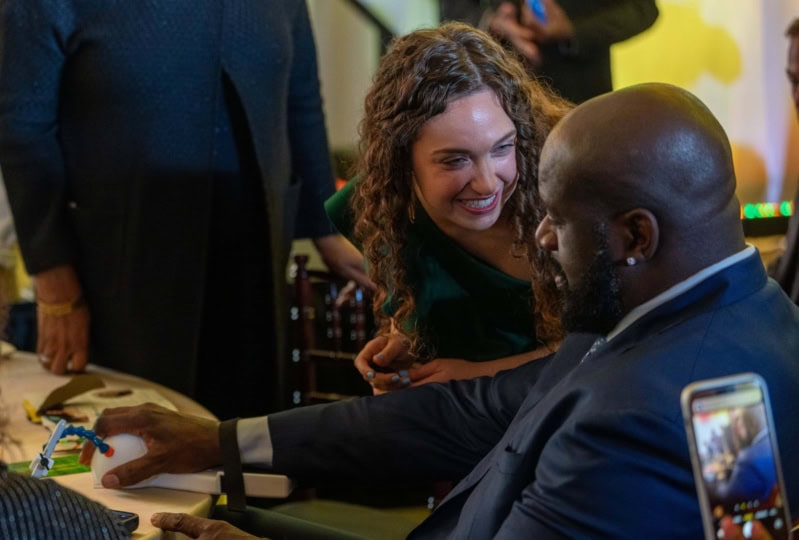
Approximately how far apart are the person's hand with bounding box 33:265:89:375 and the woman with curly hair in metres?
0.71

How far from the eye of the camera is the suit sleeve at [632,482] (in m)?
1.17

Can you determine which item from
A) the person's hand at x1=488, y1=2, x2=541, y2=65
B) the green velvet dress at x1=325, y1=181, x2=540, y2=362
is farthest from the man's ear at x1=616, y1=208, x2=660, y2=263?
the person's hand at x1=488, y1=2, x2=541, y2=65

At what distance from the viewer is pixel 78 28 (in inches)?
93.9

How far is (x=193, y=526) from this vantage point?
1.50 metres

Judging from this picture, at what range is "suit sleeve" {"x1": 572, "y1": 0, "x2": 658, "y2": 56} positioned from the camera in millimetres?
2920

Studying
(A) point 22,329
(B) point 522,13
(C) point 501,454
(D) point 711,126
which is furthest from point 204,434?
(A) point 22,329

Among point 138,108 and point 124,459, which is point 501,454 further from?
point 138,108

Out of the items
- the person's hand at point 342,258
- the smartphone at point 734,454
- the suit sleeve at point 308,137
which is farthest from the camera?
the suit sleeve at point 308,137

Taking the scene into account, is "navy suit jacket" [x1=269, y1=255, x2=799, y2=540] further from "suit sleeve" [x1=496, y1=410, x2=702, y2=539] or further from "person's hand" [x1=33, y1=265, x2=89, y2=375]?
"person's hand" [x1=33, y1=265, x2=89, y2=375]

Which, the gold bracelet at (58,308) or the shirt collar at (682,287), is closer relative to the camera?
the shirt collar at (682,287)

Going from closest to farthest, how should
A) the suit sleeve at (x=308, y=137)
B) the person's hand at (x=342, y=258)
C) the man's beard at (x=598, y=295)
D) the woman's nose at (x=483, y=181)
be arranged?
the man's beard at (x=598, y=295) → the woman's nose at (x=483, y=181) → the person's hand at (x=342, y=258) → the suit sleeve at (x=308, y=137)

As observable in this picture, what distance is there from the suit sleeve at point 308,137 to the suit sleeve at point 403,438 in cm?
103

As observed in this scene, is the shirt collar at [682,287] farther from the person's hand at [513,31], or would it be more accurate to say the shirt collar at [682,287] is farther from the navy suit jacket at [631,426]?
the person's hand at [513,31]

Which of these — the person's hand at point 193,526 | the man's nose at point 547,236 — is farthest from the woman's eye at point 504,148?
the person's hand at point 193,526
